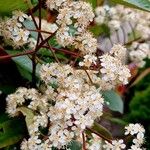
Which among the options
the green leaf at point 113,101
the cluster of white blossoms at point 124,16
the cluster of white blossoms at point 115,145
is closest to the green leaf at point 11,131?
the cluster of white blossoms at point 115,145

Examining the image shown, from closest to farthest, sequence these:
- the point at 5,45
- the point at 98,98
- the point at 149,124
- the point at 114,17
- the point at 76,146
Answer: the point at 98,98
the point at 76,146
the point at 5,45
the point at 114,17
the point at 149,124

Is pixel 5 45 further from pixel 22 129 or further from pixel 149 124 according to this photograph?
pixel 149 124

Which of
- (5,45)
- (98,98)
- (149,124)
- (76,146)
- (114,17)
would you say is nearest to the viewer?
(98,98)

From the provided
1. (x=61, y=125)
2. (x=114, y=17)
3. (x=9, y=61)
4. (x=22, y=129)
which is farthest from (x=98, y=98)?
(x=114, y=17)

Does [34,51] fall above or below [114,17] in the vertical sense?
above

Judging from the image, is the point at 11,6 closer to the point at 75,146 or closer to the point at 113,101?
the point at 75,146

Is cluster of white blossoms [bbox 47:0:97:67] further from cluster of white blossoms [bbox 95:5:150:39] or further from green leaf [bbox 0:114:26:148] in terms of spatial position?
cluster of white blossoms [bbox 95:5:150:39]

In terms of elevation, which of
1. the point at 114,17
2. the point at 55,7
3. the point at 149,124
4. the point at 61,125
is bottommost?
the point at 149,124
